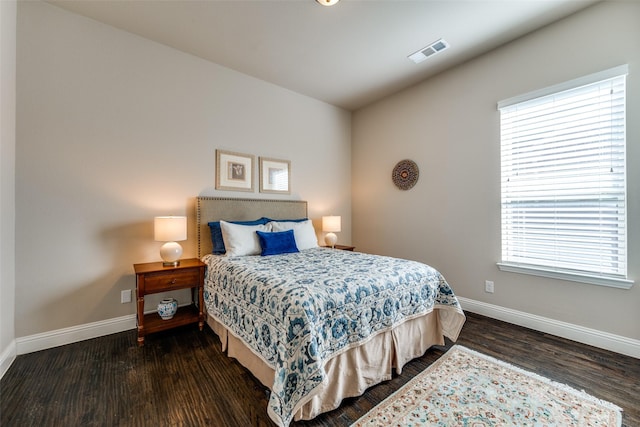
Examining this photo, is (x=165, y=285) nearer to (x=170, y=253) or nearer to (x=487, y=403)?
(x=170, y=253)

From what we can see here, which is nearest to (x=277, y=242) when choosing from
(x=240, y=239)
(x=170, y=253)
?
(x=240, y=239)

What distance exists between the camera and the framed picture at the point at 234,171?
10.5ft

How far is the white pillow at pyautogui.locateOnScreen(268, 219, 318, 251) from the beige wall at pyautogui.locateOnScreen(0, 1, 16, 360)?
2178mm

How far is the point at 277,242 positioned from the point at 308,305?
1.53 metres

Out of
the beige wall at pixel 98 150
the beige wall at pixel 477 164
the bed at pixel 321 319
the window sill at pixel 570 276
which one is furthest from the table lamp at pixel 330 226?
the window sill at pixel 570 276

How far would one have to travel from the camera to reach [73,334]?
235 centimetres

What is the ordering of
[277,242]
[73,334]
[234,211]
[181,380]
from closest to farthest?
[181,380]
[73,334]
[277,242]
[234,211]

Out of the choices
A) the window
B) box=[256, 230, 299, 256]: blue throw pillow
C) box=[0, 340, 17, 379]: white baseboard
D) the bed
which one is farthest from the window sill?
box=[0, 340, 17, 379]: white baseboard

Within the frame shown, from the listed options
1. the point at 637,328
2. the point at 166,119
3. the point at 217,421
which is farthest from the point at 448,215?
the point at 166,119

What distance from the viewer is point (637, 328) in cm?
212

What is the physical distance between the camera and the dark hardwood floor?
58.8 inches

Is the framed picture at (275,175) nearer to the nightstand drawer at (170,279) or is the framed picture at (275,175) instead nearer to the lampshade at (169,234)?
the lampshade at (169,234)

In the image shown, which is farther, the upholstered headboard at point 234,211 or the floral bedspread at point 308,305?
the upholstered headboard at point 234,211

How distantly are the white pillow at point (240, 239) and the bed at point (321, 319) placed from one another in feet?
0.17
